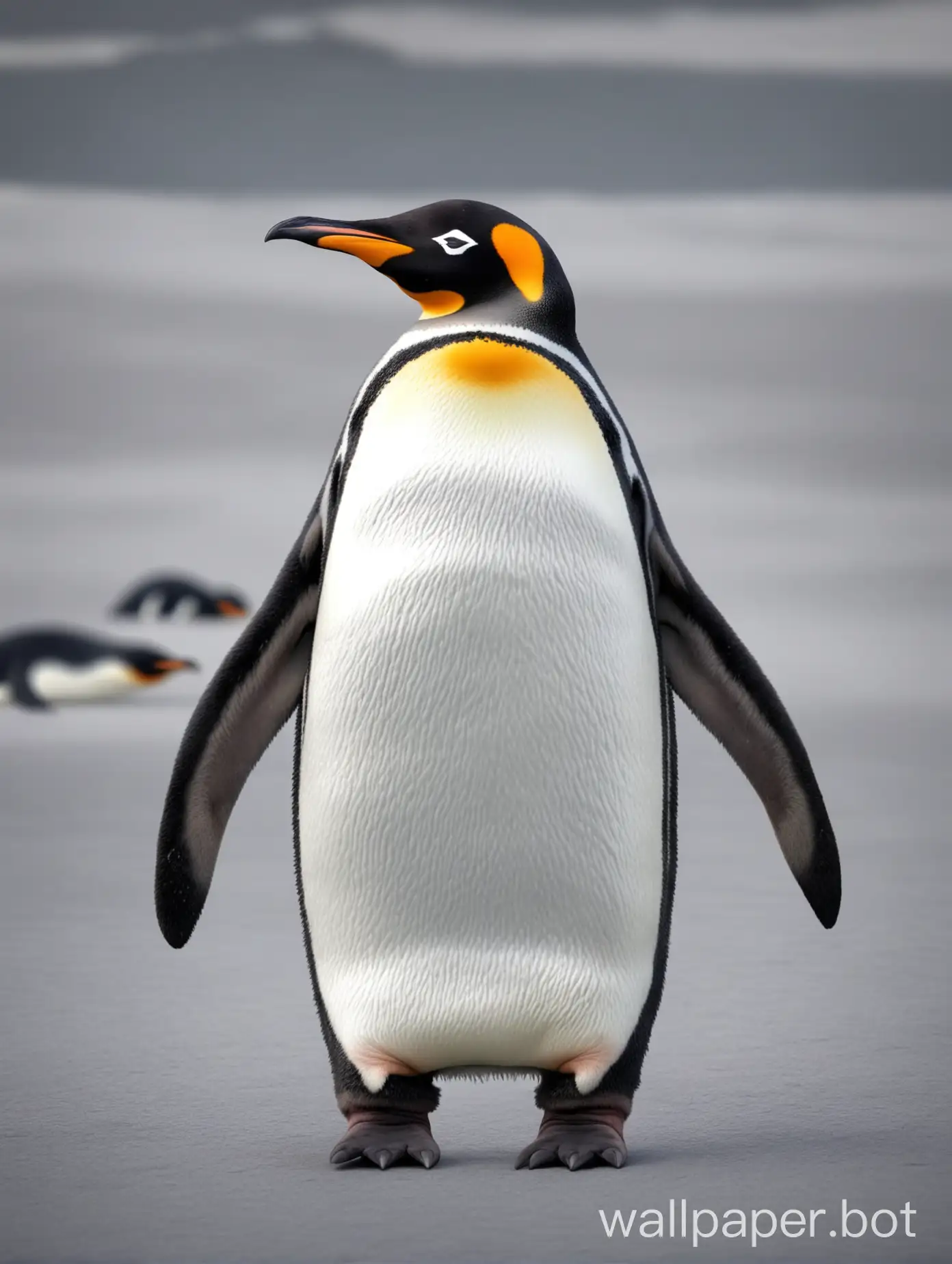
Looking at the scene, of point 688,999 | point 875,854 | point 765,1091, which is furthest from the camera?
point 875,854

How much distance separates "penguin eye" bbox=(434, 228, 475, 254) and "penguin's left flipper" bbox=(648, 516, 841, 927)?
0.36 meters

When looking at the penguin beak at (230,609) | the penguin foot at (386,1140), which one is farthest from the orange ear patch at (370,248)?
the penguin beak at (230,609)

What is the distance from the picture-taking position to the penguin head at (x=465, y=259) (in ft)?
6.82

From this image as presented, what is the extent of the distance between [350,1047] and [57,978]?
1.04m

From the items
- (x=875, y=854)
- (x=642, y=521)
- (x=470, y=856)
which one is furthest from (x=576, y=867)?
(x=875, y=854)

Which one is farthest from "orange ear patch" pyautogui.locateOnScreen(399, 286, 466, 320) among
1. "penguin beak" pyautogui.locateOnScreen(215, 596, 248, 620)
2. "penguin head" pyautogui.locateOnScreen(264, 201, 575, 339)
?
"penguin beak" pyautogui.locateOnScreen(215, 596, 248, 620)

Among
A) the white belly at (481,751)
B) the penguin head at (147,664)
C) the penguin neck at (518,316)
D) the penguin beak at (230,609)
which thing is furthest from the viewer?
the penguin beak at (230,609)

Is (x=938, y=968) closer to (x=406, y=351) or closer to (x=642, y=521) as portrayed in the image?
(x=642, y=521)

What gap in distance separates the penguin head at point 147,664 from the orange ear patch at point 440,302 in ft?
16.0

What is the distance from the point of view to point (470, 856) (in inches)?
76.7

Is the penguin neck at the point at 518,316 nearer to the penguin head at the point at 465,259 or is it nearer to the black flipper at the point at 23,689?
the penguin head at the point at 465,259

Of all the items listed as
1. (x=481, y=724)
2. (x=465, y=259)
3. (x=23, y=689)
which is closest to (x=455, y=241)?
(x=465, y=259)

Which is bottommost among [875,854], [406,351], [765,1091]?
[765,1091]

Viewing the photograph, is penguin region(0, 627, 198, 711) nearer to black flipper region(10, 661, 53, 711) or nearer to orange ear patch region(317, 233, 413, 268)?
black flipper region(10, 661, 53, 711)
